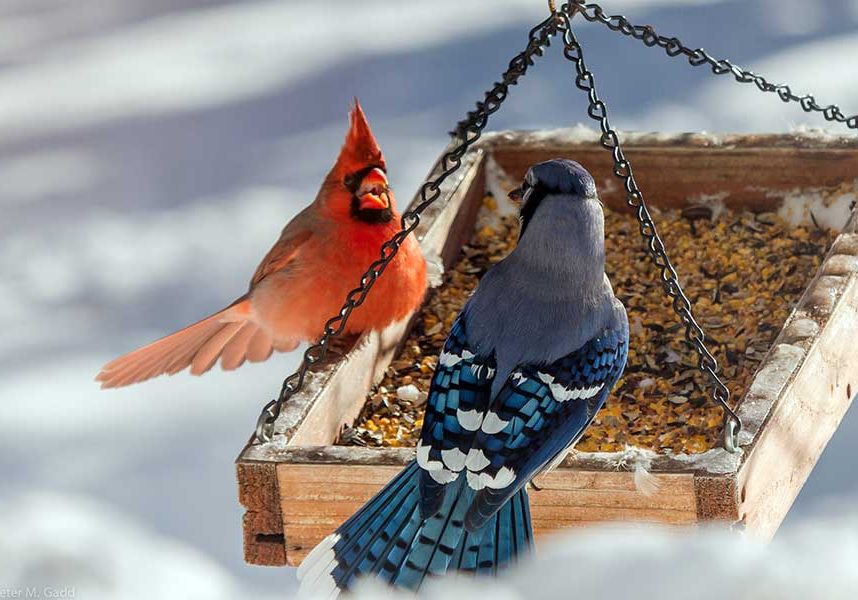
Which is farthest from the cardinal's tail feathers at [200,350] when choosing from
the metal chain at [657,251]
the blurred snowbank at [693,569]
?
the blurred snowbank at [693,569]

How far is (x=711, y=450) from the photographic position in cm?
124

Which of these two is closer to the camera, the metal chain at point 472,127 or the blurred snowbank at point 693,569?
the blurred snowbank at point 693,569

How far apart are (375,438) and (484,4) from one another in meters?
2.20

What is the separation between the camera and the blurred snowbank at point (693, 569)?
0.42 metres

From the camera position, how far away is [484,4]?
3.49 metres

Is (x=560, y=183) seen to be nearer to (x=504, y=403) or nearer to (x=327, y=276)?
(x=504, y=403)

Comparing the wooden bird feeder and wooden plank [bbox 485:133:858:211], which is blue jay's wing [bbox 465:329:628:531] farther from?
wooden plank [bbox 485:133:858:211]

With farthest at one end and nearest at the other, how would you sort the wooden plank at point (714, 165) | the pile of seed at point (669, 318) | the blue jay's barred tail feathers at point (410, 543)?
the wooden plank at point (714, 165)
the pile of seed at point (669, 318)
the blue jay's barred tail feathers at point (410, 543)

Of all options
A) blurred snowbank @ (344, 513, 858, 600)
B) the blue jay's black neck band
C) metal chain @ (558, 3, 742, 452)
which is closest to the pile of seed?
metal chain @ (558, 3, 742, 452)

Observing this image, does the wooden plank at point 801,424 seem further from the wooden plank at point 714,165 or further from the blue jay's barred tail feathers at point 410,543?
the wooden plank at point 714,165

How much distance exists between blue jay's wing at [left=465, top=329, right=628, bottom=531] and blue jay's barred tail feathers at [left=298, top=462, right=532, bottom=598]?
0.8 inches

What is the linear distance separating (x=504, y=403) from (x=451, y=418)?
50mm

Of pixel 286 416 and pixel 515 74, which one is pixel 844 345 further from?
pixel 286 416

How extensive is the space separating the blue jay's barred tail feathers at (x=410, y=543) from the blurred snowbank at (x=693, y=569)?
687 millimetres
